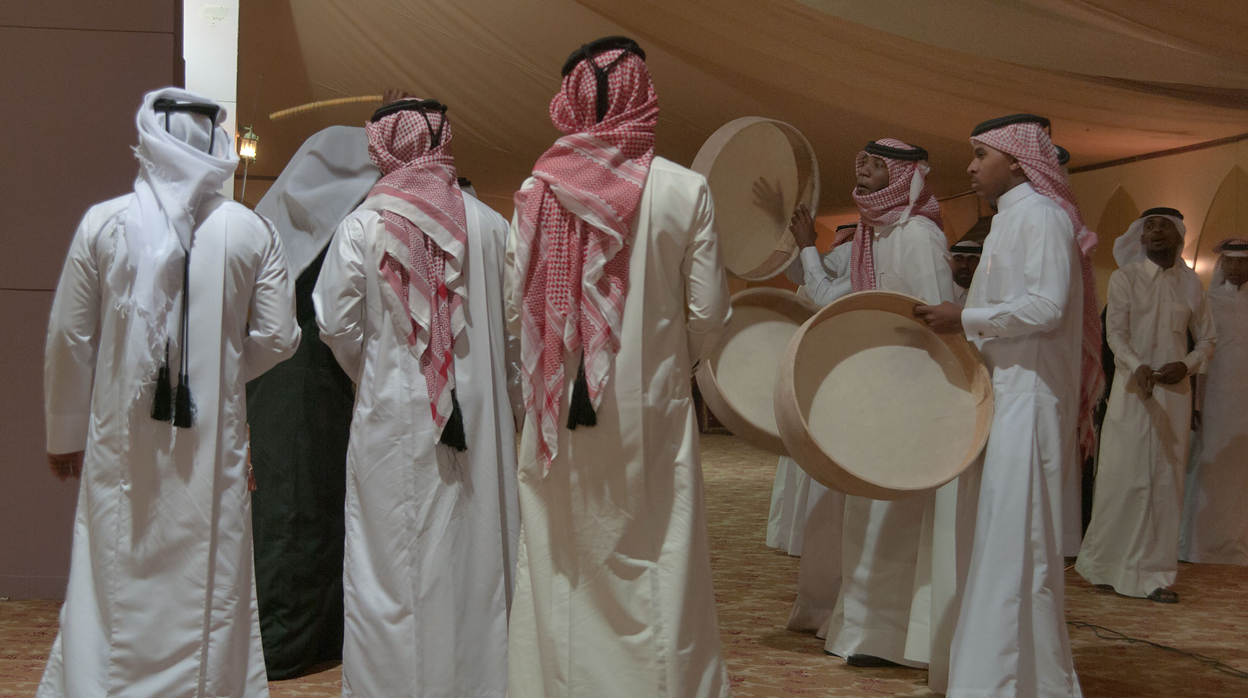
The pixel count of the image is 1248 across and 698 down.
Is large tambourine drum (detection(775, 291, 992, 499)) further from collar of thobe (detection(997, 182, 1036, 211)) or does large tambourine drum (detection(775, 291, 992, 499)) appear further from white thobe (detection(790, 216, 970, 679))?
white thobe (detection(790, 216, 970, 679))

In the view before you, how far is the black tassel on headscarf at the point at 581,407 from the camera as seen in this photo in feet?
8.32

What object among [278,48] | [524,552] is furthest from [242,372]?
[278,48]

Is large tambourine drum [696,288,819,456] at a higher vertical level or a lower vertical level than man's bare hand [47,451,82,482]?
higher

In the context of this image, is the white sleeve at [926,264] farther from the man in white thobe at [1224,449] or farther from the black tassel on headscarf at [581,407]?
the man in white thobe at [1224,449]

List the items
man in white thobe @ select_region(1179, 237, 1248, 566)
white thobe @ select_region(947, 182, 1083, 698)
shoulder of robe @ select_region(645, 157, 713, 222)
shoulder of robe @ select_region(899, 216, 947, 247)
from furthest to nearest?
man in white thobe @ select_region(1179, 237, 1248, 566), shoulder of robe @ select_region(899, 216, 947, 247), white thobe @ select_region(947, 182, 1083, 698), shoulder of robe @ select_region(645, 157, 713, 222)

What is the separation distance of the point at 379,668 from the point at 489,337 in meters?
0.93

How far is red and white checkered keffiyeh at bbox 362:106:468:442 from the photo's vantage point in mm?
2943

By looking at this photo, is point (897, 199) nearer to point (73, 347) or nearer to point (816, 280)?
point (816, 280)

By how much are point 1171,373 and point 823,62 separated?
132 inches

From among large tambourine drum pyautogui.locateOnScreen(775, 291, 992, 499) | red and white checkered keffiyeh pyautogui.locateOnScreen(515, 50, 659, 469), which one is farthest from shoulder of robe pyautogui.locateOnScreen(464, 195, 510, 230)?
large tambourine drum pyautogui.locateOnScreen(775, 291, 992, 499)

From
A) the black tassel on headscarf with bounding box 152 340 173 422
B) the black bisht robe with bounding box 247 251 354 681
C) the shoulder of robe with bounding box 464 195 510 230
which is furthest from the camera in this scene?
the black bisht robe with bounding box 247 251 354 681

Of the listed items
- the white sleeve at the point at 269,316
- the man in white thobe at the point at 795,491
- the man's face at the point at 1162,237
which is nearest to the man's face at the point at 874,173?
the man in white thobe at the point at 795,491

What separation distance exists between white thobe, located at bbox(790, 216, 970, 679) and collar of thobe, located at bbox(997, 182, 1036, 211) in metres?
0.53

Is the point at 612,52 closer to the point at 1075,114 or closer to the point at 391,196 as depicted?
the point at 391,196
